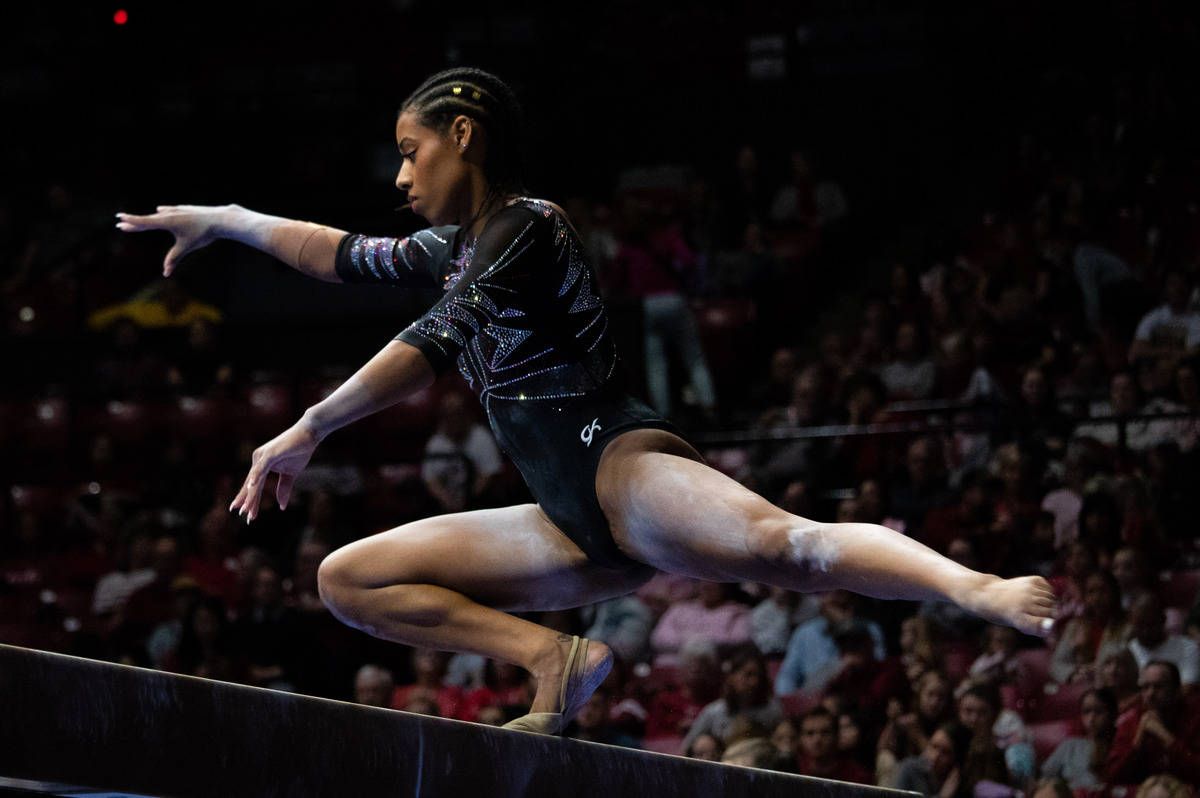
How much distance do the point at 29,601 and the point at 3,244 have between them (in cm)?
557

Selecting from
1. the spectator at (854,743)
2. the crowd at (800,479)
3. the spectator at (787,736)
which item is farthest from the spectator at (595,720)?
the spectator at (854,743)

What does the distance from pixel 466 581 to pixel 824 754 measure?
336cm

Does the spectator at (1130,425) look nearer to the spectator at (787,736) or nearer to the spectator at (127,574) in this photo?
the spectator at (787,736)

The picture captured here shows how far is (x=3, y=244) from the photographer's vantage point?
49.4 ft

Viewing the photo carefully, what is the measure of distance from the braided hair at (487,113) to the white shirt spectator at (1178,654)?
13.5 feet

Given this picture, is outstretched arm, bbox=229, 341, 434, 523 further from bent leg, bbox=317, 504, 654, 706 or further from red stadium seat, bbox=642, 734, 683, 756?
red stadium seat, bbox=642, 734, 683, 756

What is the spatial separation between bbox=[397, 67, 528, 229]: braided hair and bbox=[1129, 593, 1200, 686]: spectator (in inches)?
159

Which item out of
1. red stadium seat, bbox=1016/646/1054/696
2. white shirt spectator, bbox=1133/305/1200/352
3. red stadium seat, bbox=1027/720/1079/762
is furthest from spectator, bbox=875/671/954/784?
white shirt spectator, bbox=1133/305/1200/352

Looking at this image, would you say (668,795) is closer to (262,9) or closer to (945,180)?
(945,180)

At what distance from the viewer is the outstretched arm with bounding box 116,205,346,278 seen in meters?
4.60

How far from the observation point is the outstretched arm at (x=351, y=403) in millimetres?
3750

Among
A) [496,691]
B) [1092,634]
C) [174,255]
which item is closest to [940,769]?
[1092,634]

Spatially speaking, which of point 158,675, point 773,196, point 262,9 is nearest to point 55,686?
point 158,675

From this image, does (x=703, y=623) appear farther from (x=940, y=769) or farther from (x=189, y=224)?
(x=189, y=224)
